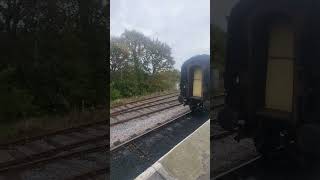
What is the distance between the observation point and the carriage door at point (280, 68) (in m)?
2.47

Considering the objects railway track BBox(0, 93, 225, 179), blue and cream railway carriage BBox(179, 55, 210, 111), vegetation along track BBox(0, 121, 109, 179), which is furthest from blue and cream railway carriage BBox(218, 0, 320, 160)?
vegetation along track BBox(0, 121, 109, 179)

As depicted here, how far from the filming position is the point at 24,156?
266 cm

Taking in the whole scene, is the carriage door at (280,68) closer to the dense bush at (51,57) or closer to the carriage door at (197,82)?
the carriage door at (197,82)

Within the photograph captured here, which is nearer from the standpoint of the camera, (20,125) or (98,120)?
(20,125)

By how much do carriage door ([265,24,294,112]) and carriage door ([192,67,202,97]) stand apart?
0.59 m

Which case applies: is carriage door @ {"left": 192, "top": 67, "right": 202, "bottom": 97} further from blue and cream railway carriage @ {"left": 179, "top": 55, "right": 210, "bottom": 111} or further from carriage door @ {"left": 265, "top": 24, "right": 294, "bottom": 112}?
carriage door @ {"left": 265, "top": 24, "right": 294, "bottom": 112}

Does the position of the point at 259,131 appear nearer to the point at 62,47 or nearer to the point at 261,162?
the point at 261,162

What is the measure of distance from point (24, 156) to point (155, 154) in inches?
42.0

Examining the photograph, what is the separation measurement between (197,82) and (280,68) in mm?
797

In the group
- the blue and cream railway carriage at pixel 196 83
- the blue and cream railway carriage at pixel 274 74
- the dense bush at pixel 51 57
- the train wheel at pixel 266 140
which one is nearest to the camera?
the blue and cream railway carriage at pixel 274 74

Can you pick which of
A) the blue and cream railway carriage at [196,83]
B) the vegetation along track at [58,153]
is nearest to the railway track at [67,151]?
the vegetation along track at [58,153]

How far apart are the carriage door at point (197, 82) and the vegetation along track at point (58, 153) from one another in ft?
2.72

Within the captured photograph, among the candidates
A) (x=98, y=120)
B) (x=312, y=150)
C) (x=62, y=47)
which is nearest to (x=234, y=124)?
(x=312, y=150)

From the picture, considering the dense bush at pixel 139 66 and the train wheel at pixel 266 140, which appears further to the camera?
the dense bush at pixel 139 66
